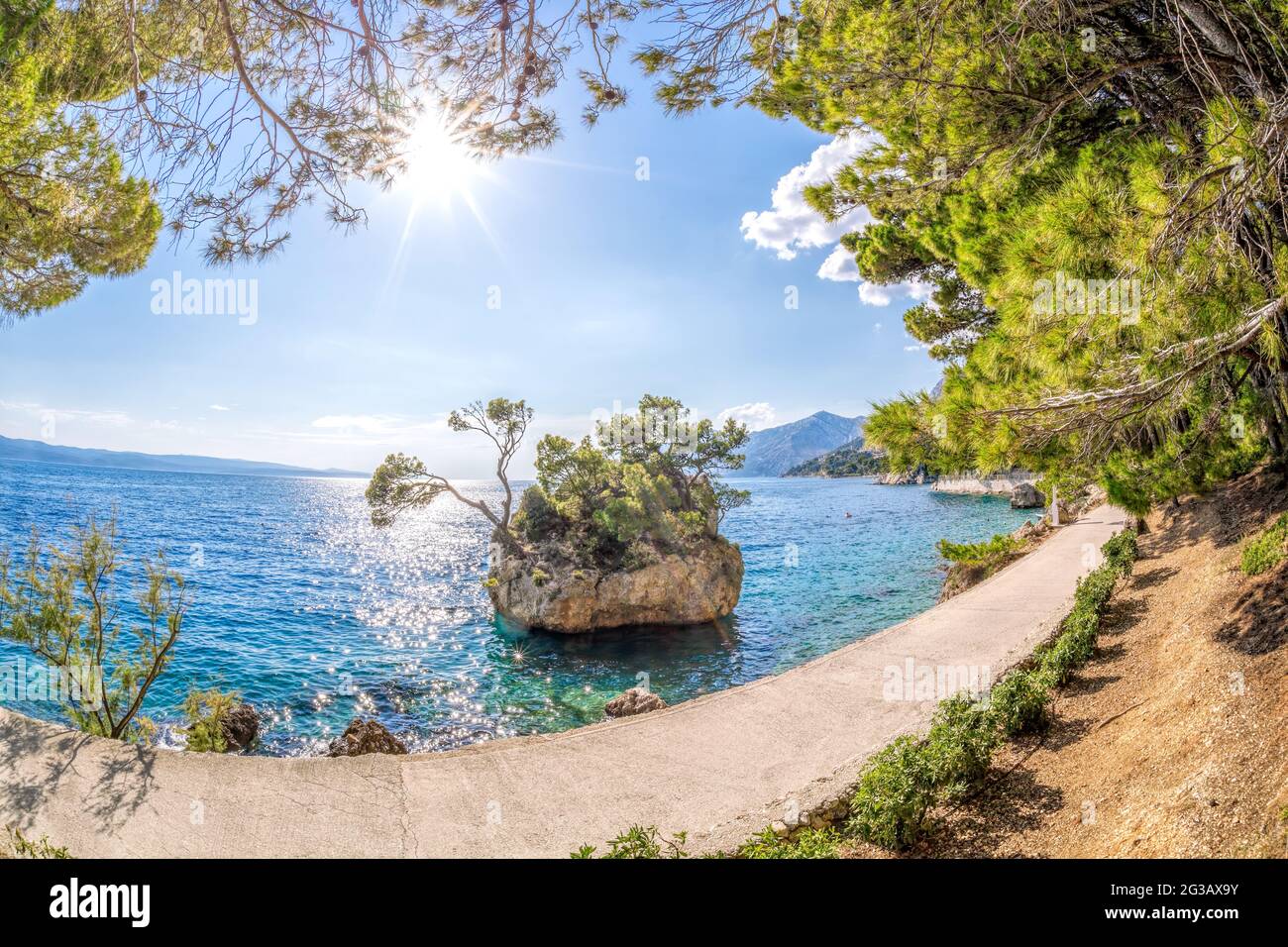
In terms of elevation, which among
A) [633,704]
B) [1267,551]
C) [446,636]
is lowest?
[446,636]

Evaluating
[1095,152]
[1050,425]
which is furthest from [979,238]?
[1050,425]

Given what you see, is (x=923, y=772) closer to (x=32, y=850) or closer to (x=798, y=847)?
(x=798, y=847)

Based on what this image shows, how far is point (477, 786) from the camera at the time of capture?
553cm

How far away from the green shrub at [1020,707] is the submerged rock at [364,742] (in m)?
8.80

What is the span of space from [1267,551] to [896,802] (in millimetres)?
6521

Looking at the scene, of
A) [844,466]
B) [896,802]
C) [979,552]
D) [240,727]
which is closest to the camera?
[896,802]

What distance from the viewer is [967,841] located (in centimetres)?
403

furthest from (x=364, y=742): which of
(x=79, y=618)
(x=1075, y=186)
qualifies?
(x=1075, y=186)

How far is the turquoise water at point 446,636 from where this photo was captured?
13.3 meters

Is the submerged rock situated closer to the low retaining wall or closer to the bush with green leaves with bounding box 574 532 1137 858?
the bush with green leaves with bounding box 574 532 1137 858

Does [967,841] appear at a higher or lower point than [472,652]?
higher

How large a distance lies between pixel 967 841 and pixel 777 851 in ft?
5.41

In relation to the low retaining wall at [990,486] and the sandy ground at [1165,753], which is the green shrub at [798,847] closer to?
the sandy ground at [1165,753]
